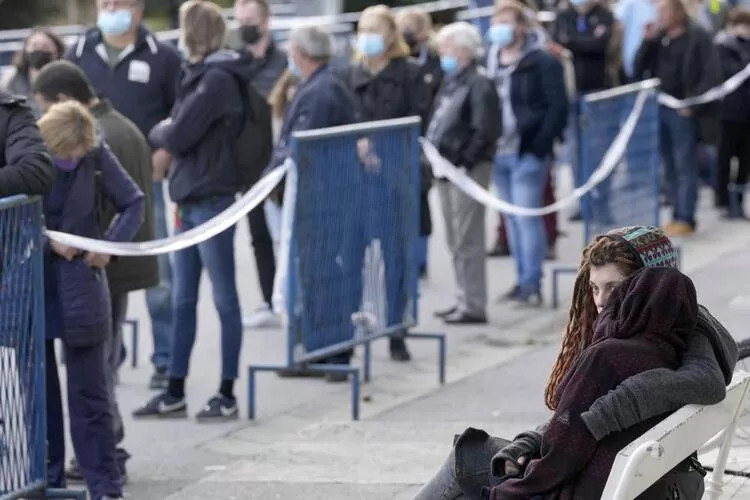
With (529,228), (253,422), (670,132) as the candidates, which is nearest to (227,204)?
(253,422)

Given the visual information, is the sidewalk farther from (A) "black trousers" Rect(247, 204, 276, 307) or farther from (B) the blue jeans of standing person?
(B) the blue jeans of standing person

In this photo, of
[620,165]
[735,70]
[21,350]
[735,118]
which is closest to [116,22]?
[21,350]

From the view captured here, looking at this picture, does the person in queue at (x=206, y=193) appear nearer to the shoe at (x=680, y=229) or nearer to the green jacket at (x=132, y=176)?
the green jacket at (x=132, y=176)

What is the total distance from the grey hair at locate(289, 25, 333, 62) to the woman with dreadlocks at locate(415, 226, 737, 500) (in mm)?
4348

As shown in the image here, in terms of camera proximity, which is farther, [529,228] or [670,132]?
[670,132]

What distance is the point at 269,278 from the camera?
10.1m

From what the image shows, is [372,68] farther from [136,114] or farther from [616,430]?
[616,430]

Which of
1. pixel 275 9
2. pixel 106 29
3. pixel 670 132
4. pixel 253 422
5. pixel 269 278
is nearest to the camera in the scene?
pixel 253 422

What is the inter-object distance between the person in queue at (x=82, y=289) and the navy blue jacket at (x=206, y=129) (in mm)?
1396

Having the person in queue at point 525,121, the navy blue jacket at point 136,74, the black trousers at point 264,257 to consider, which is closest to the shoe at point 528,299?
the person in queue at point 525,121

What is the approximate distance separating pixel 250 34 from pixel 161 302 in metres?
2.10

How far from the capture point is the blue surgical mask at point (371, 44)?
9945 millimetres

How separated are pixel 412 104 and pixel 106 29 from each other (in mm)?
2145

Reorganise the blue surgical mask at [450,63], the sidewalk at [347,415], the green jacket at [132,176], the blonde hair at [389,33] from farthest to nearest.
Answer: the blue surgical mask at [450,63] < the blonde hair at [389,33] < the green jacket at [132,176] < the sidewalk at [347,415]
